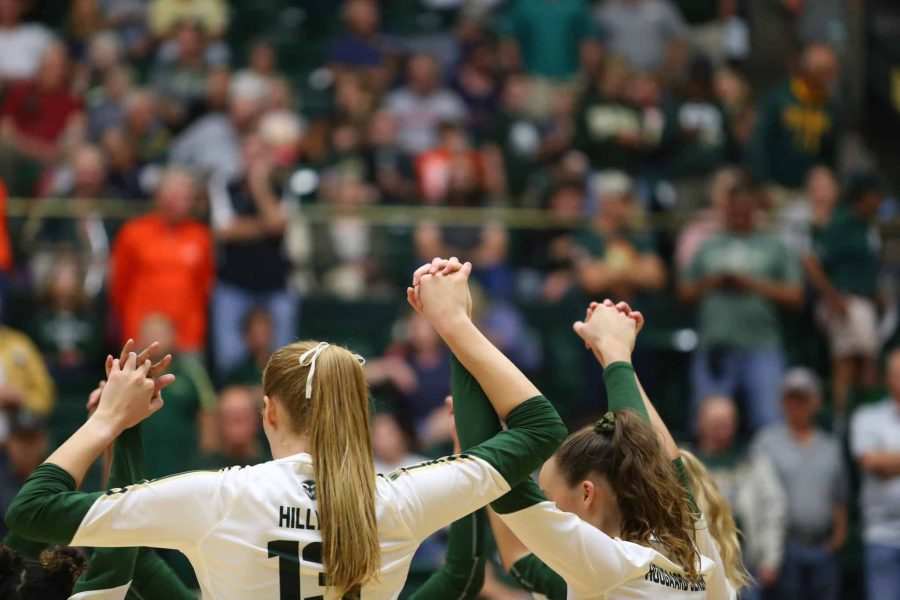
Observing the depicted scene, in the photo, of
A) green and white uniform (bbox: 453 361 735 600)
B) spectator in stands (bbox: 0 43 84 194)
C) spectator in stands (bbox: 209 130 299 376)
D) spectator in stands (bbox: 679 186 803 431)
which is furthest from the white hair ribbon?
spectator in stands (bbox: 0 43 84 194)

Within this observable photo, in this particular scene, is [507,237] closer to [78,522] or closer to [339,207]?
[339,207]

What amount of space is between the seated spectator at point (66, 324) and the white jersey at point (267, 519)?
7.26 m

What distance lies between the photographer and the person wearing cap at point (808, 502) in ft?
27.0

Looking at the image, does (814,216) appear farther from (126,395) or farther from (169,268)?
(126,395)

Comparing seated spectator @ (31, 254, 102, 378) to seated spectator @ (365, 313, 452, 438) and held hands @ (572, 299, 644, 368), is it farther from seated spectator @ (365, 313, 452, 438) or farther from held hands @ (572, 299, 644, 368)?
held hands @ (572, 299, 644, 368)

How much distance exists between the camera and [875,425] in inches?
330

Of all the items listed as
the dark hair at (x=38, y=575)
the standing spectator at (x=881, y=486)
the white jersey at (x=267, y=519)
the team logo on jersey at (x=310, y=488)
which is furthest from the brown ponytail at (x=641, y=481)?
the standing spectator at (x=881, y=486)

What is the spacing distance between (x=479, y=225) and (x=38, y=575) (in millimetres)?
7654

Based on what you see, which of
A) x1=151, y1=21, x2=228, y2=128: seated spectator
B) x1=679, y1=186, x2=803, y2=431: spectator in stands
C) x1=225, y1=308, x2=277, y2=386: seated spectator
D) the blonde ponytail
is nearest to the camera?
the blonde ponytail

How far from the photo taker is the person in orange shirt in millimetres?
9383

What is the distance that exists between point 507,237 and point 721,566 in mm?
7418

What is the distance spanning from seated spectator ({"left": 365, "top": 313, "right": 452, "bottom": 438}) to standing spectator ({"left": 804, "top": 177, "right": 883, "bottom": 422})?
3199 millimetres

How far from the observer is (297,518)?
290cm

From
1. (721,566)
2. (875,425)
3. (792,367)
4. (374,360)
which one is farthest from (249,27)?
(721,566)
